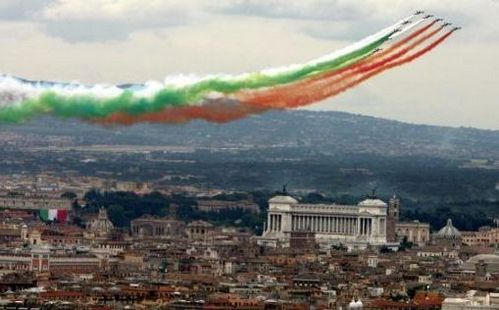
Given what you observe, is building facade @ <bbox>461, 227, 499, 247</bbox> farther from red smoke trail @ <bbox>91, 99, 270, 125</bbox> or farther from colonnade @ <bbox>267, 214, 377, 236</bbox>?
red smoke trail @ <bbox>91, 99, 270, 125</bbox>

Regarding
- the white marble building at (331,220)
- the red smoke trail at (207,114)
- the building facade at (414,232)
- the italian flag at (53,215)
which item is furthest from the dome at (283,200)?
the red smoke trail at (207,114)

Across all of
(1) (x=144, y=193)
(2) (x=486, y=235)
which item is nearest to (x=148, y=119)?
(2) (x=486, y=235)

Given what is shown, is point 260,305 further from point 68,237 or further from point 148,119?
point 68,237

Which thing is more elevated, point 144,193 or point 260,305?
point 144,193

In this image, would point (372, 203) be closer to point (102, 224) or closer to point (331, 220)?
point (331, 220)

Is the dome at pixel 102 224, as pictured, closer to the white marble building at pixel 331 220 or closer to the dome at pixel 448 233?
the white marble building at pixel 331 220

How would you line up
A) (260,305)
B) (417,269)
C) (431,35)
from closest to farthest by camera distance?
1. (431,35)
2. (260,305)
3. (417,269)
